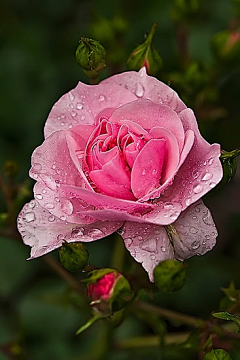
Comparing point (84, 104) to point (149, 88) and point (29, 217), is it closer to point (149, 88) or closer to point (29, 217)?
point (149, 88)

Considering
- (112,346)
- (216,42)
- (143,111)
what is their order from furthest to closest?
(216,42), (112,346), (143,111)

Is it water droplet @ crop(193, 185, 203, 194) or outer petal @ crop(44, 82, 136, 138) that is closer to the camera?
water droplet @ crop(193, 185, 203, 194)

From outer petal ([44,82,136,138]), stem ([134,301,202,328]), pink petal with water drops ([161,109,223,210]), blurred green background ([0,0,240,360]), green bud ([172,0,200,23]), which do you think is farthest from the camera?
blurred green background ([0,0,240,360])

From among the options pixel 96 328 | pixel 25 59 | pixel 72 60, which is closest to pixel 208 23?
pixel 72 60

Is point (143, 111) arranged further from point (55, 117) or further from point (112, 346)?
point (112, 346)

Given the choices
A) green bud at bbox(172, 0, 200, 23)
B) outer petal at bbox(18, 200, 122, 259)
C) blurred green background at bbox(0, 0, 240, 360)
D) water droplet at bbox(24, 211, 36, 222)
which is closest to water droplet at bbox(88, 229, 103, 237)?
outer petal at bbox(18, 200, 122, 259)

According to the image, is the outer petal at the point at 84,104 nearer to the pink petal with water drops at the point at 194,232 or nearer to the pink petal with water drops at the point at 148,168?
the pink petal with water drops at the point at 148,168

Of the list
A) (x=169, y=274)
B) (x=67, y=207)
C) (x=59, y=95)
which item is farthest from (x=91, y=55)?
(x=59, y=95)

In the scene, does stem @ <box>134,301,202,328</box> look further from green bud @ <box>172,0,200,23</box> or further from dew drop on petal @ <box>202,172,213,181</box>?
green bud @ <box>172,0,200,23</box>
